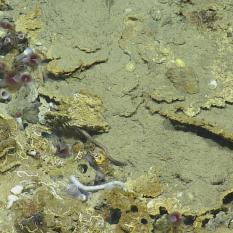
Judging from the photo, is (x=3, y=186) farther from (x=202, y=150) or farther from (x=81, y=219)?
(x=202, y=150)

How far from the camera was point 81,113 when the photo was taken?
5379 millimetres

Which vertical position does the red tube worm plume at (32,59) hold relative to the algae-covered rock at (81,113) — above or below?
above

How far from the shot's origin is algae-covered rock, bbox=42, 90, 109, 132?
5344 millimetres

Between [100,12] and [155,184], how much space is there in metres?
2.27

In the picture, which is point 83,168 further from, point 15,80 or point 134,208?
point 15,80

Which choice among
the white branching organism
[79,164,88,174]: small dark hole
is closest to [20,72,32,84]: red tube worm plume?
[79,164,88,174]: small dark hole

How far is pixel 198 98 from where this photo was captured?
535 centimetres

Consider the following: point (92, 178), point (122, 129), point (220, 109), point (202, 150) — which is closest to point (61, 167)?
point (92, 178)

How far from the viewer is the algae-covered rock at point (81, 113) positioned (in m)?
5.34

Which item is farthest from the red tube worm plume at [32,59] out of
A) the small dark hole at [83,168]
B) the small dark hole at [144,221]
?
the small dark hole at [144,221]

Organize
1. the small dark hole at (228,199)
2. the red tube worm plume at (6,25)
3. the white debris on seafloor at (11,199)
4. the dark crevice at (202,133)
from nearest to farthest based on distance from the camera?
the white debris on seafloor at (11,199) → the small dark hole at (228,199) → the dark crevice at (202,133) → the red tube worm plume at (6,25)

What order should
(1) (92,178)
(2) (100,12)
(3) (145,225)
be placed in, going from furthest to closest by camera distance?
(2) (100,12) → (1) (92,178) → (3) (145,225)

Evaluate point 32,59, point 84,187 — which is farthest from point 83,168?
point 32,59

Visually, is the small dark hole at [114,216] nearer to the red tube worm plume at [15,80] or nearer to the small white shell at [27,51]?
the red tube worm plume at [15,80]
